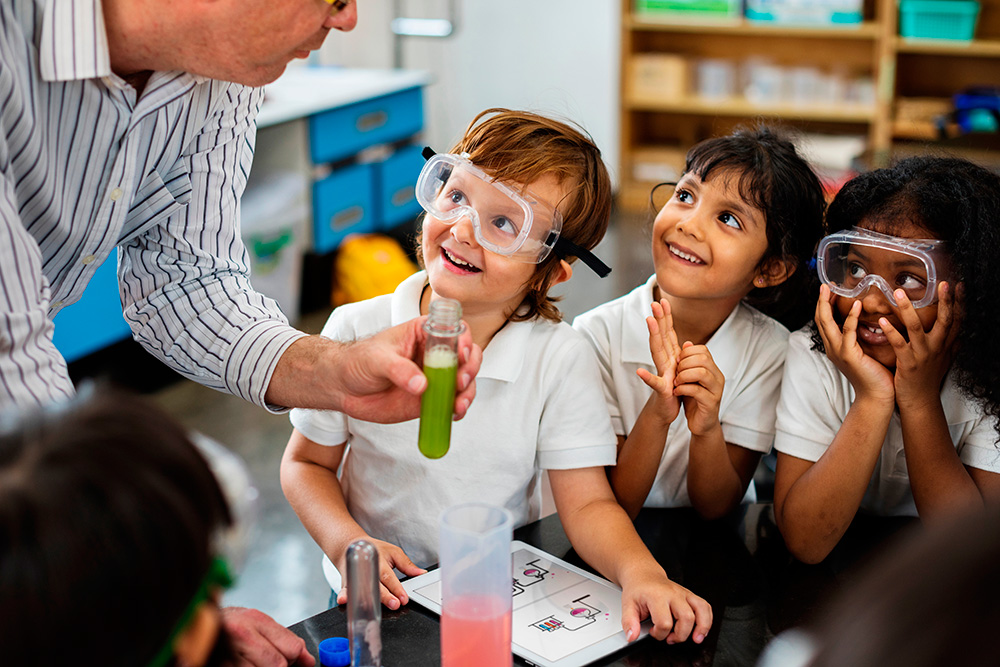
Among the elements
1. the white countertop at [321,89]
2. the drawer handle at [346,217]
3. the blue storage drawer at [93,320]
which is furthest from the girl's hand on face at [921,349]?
the drawer handle at [346,217]

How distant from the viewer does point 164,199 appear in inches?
56.0

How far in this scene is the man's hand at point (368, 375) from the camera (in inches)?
45.5

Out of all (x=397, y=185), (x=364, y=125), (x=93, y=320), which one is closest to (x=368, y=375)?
(x=93, y=320)

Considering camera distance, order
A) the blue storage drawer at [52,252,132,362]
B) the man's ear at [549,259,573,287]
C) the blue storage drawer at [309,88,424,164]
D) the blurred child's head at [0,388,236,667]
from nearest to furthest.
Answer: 1. the blurred child's head at [0,388,236,667]
2. the man's ear at [549,259,573,287]
3. the blue storage drawer at [52,252,132,362]
4. the blue storage drawer at [309,88,424,164]

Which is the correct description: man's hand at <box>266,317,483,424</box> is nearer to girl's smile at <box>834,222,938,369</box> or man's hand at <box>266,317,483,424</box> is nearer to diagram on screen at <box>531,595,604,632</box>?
diagram on screen at <box>531,595,604,632</box>

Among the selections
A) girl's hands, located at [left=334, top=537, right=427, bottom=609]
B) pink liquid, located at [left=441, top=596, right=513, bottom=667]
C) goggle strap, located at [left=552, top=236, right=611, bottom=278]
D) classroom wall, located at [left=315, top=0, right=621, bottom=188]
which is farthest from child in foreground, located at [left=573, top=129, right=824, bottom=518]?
classroom wall, located at [left=315, top=0, right=621, bottom=188]

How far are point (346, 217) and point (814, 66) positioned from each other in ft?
9.72

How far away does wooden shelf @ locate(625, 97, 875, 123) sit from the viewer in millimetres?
5629

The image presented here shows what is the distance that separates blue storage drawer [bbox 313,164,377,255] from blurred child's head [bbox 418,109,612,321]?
117 inches

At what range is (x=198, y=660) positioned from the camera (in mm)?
702

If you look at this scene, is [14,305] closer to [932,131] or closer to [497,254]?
[497,254]

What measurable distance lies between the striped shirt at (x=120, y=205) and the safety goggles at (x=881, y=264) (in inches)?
31.5

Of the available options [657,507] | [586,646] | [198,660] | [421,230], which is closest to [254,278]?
[421,230]

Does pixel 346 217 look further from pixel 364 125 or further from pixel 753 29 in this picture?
pixel 753 29
